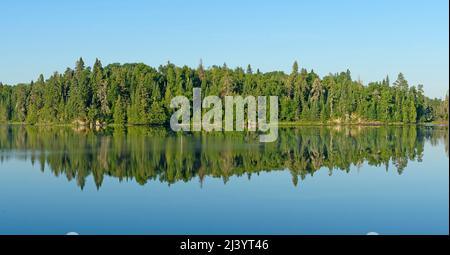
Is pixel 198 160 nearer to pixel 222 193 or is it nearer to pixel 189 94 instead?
pixel 222 193

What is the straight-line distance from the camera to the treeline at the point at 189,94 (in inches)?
3556

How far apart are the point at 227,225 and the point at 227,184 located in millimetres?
7595

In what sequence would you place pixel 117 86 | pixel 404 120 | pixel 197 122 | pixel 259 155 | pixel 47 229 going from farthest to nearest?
pixel 404 120, pixel 117 86, pixel 197 122, pixel 259 155, pixel 47 229

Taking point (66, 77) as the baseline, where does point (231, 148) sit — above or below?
below

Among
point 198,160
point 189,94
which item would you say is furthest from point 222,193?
point 189,94

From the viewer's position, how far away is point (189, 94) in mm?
95562

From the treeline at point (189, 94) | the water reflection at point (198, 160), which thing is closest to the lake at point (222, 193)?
the water reflection at point (198, 160)

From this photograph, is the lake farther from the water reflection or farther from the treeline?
the treeline

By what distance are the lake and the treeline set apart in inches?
2167

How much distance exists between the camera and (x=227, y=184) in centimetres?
2330

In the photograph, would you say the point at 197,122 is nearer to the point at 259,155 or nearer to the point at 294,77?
the point at 294,77

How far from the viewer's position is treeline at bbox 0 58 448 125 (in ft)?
296

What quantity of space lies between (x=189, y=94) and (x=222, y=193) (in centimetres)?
7521
